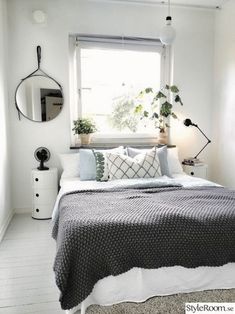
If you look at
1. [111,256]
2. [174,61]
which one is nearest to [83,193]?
[111,256]

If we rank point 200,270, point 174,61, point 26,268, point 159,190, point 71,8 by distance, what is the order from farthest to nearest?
point 174,61 < point 71,8 < point 159,190 < point 26,268 < point 200,270

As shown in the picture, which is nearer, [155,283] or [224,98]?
[155,283]

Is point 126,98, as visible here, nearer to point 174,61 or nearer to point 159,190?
point 174,61

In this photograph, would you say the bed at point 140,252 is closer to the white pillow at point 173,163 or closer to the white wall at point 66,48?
the white pillow at point 173,163

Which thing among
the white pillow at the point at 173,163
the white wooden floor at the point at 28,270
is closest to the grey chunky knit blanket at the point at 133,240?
the white wooden floor at the point at 28,270

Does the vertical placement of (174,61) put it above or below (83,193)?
above

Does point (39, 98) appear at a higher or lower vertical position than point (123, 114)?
higher

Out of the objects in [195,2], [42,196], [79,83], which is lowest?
[42,196]

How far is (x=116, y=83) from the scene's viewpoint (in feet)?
12.7

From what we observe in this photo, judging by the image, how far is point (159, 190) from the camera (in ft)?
8.15

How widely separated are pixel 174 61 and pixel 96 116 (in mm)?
1281

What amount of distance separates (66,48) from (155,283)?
2.92m

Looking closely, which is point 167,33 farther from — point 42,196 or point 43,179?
point 42,196

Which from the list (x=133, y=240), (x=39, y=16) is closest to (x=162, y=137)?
(x=39, y=16)
